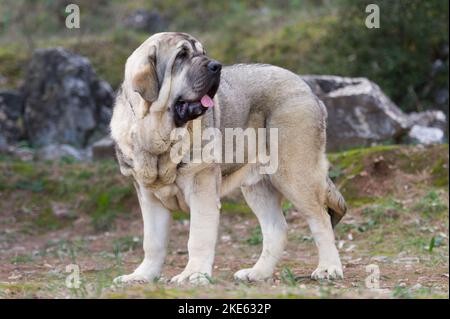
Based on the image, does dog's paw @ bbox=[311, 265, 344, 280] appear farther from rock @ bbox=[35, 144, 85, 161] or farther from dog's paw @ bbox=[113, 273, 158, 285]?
rock @ bbox=[35, 144, 85, 161]

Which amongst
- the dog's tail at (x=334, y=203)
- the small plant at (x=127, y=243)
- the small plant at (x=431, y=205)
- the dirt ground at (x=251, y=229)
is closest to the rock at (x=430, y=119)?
the dirt ground at (x=251, y=229)

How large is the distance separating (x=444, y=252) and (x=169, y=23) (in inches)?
541

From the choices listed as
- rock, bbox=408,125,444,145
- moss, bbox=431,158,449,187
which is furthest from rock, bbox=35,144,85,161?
moss, bbox=431,158,449,187

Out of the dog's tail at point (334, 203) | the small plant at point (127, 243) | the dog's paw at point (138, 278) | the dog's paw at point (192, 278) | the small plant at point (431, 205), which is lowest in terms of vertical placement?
the small plant at point (127, 243)

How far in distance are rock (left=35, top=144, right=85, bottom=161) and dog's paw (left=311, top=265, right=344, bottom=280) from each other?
277 inches

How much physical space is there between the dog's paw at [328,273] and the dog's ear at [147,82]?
6.90 ft

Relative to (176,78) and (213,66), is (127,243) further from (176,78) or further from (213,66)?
(213,66)

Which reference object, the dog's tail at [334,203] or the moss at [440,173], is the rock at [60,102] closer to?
the moss at [440,173]

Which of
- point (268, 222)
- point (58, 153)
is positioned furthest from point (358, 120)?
point (268, 222)

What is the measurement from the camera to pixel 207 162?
6.42 meters

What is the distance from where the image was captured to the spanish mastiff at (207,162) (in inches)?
244

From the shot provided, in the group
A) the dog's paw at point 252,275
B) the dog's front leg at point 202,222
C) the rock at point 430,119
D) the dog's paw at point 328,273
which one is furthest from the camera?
the rock at point 430,119
